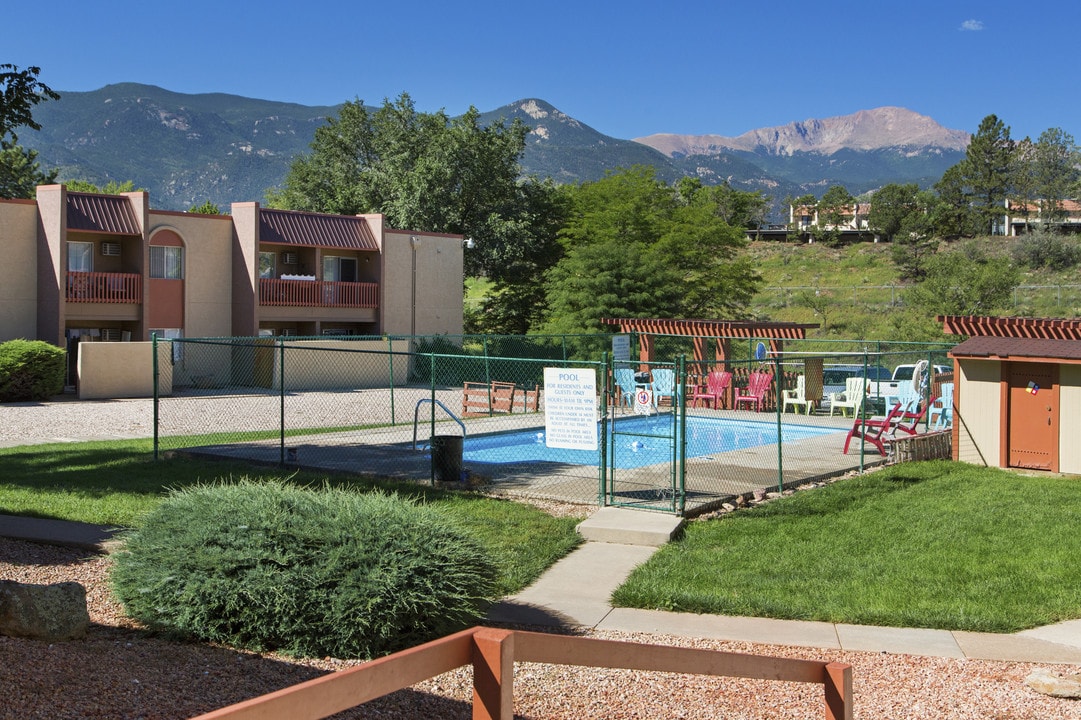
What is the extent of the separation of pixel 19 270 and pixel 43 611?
96.0ft

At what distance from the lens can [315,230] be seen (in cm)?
3925

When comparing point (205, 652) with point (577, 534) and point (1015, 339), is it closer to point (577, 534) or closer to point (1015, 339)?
point (577, 534)

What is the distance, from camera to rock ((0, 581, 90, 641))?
6098 mm

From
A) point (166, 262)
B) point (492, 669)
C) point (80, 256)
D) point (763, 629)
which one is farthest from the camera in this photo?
point (166, 262)

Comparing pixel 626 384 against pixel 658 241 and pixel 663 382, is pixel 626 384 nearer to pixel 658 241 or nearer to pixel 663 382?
pixel 663 382

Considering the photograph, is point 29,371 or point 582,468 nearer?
point 582,468

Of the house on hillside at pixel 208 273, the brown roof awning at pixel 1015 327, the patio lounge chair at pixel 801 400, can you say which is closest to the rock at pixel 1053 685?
the brown roof awning at pixel 1015 327

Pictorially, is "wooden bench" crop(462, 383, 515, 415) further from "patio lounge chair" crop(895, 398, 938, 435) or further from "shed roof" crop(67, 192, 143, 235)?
"shed roof" crop(67, 192, 143, 235)

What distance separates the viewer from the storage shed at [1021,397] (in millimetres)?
17578

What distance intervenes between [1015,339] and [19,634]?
671 inches

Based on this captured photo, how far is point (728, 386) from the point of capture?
26609mm

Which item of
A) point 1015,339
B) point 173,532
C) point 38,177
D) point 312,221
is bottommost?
point 173,532

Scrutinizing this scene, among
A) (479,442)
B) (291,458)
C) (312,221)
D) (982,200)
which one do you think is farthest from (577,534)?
(982,200)

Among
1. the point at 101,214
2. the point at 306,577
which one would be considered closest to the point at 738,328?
the point at 101,214
